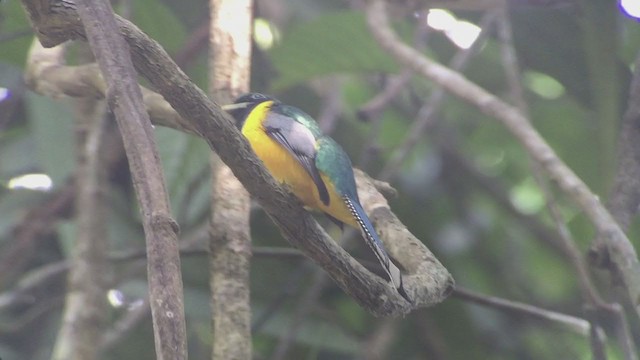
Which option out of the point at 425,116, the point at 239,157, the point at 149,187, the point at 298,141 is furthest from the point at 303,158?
the point at 149,187

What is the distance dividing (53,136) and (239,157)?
2.20m

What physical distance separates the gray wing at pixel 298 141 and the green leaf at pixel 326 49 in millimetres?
1122

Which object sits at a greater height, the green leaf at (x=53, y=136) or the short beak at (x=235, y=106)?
the short beak at (x=235, y=106)

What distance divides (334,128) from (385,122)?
0.59 metres

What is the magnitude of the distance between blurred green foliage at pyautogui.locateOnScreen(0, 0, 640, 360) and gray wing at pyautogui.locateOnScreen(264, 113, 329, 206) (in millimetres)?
795

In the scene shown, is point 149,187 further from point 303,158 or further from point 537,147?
point 537,147

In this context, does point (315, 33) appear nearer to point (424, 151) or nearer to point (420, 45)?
point (420, 45)

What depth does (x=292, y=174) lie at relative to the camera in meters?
2.67

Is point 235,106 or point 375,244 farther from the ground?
point 375,244

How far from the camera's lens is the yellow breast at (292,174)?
8.65ft

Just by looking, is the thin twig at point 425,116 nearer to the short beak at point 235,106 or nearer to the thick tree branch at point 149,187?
the short beak at point 235,106

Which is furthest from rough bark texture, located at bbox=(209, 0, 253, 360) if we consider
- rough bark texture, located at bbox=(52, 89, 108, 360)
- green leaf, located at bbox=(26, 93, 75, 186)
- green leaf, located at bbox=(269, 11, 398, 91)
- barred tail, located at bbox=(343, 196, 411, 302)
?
green leaf, located at bbox=(26, 93, 75, 186)

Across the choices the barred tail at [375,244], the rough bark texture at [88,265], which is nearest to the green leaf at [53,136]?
the rough bark texture at [88,265]

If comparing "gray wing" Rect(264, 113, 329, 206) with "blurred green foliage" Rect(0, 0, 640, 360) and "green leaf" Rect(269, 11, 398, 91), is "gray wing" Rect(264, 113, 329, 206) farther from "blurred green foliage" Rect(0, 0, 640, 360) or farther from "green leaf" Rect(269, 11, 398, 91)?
"green leaf" Rect(269, 11, 398, 91)
